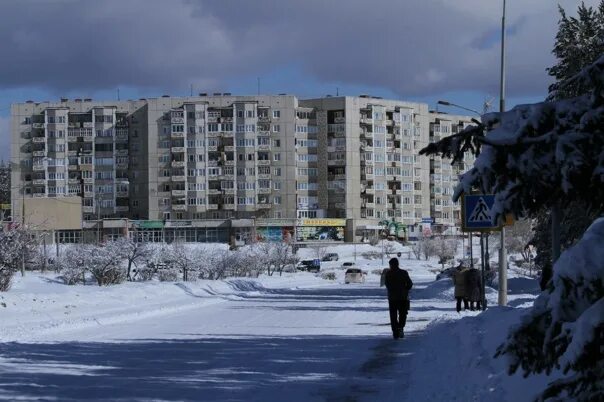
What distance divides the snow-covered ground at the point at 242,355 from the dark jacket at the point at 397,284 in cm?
92

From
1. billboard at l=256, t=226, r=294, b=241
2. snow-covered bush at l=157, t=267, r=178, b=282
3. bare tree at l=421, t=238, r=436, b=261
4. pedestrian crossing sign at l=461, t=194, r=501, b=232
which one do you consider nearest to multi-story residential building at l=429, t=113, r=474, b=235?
bare tree at l=421, t=238, r=436, b=261

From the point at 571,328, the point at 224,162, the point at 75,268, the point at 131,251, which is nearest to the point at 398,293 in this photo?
the point at 571,328

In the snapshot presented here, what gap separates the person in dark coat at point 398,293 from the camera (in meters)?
19.0

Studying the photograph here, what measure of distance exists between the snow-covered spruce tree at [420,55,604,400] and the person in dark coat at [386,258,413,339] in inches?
543

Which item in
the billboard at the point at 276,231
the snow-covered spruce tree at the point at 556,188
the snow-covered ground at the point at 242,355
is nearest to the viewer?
the snow-covered spruce tree at the point at 556,188

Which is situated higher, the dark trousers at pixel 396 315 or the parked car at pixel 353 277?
the dark trousers at pixel 396 315

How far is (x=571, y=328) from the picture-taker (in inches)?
177

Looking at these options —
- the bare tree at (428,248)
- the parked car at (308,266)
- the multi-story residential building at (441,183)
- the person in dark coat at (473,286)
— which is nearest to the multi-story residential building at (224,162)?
the multi-story residential building at (441,183)

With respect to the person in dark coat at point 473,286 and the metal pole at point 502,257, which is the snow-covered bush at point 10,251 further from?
the metal pole at point 502,257

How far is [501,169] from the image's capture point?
5.14 m

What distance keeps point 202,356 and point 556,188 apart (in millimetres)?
11162

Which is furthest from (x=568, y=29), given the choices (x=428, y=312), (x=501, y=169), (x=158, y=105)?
(x=158, y=105)

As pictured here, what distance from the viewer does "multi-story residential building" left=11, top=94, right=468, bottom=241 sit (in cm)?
13338

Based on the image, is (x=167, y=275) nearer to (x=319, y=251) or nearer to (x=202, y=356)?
(x=202, y=356)
